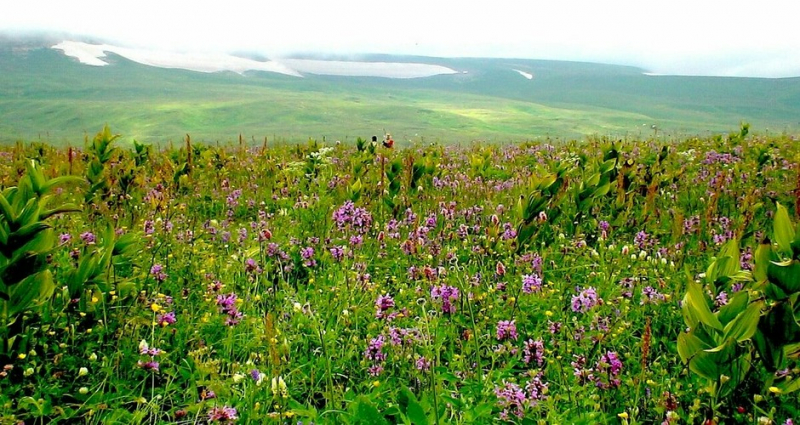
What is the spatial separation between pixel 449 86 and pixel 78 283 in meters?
202

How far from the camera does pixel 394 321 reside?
11.0 feet

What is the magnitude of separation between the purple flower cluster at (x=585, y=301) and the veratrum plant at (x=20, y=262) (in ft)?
8.48

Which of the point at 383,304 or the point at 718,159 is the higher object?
the point at 718,159

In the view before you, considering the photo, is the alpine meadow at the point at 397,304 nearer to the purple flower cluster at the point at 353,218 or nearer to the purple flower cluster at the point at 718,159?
the purple flower cluster at the point at 353,218

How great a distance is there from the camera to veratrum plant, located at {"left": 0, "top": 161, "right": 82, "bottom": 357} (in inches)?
106

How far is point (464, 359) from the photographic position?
285 cm

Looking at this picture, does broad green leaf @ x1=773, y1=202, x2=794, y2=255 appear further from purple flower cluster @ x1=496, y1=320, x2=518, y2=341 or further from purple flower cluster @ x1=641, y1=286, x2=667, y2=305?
purple flower cluster @ x1=496, y1=320, x2=518, y2=341

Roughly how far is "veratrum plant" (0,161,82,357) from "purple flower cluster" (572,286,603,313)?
2.58m

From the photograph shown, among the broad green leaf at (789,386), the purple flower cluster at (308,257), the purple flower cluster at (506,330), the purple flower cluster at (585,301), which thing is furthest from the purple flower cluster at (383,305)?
the broad green leaf at (789,386)

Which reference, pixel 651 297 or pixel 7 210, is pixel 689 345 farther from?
pixel 7 210

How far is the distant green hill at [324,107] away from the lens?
89000mm

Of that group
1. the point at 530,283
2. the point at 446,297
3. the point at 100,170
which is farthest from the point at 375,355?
the point at 100,170

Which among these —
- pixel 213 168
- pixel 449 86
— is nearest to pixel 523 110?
pixel 449 86

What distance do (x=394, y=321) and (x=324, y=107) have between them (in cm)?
12054
